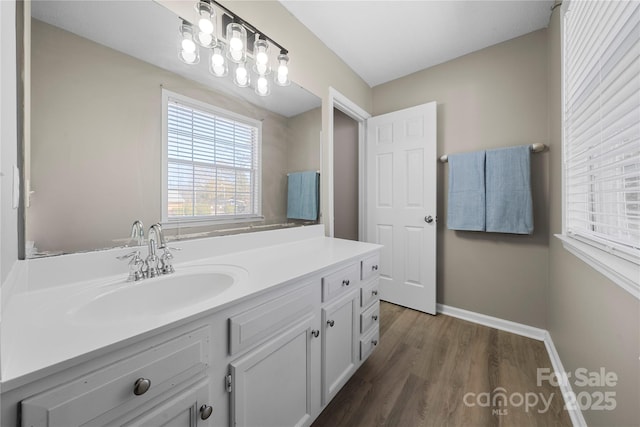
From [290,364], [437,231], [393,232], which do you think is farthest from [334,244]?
[437,231]

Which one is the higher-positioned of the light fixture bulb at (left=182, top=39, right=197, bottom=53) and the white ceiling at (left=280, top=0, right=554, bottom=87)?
the white ceiling at (left=280, top=0, right=554, bottom=87)

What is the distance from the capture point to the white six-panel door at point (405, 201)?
7.29 ft

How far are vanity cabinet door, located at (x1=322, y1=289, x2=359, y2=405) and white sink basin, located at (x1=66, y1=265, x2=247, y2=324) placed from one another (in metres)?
0.50

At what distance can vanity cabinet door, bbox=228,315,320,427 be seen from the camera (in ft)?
2.57

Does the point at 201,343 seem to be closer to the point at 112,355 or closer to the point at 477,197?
the point at 112,355

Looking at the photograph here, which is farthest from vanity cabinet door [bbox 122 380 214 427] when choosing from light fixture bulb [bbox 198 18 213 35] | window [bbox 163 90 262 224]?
light fixture bulb [bbox 198 18 213 35]

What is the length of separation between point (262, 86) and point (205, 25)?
1.29ft

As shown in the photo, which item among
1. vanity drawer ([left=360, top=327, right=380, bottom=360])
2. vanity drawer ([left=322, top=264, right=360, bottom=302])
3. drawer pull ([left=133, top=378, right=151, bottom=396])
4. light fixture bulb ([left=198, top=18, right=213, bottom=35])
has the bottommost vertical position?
vanity drawer ([left=360, top=327, right=380, bottom=360])

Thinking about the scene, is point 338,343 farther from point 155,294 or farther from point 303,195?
point 303,195

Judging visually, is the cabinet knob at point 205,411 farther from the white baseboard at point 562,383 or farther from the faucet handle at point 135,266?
the white baseboard at point 562,383

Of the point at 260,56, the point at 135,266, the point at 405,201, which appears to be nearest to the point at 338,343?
the point at 135,266

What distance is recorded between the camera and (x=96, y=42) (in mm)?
909

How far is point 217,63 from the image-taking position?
4.13 ft

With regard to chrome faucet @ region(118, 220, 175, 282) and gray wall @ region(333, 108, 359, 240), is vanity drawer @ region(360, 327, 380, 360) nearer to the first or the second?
chrome faucet @ region(118, 220, 175, 282)
